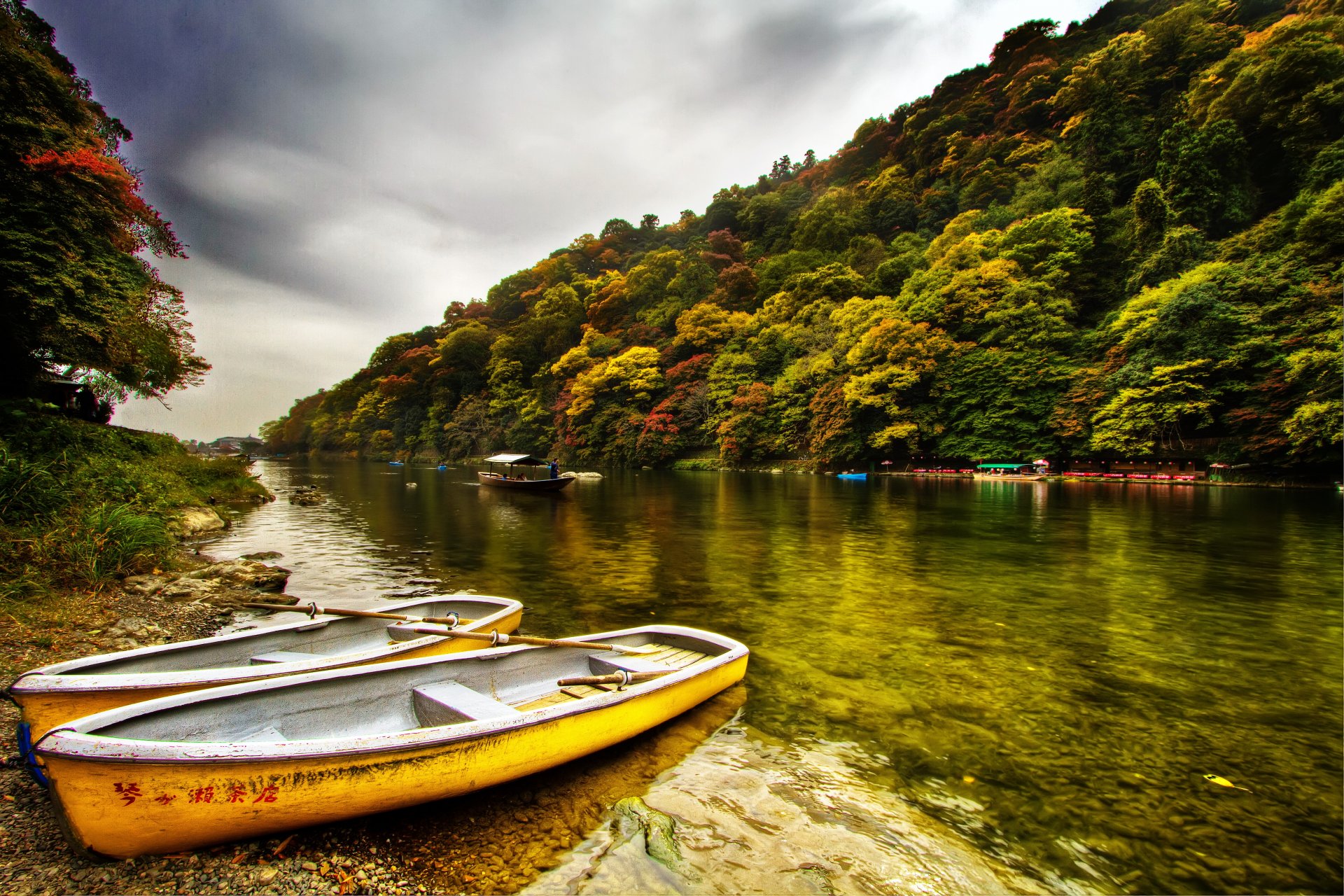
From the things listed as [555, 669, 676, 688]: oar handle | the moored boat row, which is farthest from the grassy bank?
[555, 669, 676, 688]: oar handle

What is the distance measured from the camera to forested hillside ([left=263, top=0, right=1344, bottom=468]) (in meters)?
28.6

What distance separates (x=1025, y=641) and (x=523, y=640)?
621 cm

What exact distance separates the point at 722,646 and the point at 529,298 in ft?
290

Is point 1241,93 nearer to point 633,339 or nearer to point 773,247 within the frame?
point 773,247

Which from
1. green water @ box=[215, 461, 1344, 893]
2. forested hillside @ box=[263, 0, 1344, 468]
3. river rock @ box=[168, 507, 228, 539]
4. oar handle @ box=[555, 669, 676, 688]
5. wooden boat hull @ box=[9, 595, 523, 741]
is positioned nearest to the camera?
wooden boat hull @ box=[9, 595, 523, 741]

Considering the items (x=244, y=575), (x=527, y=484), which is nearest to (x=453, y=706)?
(x=244, y=575)

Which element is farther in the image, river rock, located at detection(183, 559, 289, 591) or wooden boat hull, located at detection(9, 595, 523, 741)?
river rock, located at detection(183, 559, 289, 591)

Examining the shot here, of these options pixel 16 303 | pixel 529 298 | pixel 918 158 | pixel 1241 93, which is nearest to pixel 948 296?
pixel 1241 93

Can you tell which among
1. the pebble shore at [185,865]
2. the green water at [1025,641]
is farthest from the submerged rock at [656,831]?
the green water at [1025,641]

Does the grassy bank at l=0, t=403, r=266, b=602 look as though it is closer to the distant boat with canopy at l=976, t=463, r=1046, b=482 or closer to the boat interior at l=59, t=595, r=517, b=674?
the boat interior at l=59, t=595, r=517, b=674

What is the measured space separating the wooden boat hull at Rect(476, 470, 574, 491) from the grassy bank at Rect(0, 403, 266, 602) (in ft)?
50.7

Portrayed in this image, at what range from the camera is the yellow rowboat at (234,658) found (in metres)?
3.29

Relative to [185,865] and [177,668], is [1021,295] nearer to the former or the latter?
[177,668]

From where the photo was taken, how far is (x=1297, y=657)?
20.5 ft
